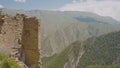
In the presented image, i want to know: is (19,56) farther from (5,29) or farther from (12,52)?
(5,29)

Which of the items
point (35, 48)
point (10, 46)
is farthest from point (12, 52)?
point (35, 48)

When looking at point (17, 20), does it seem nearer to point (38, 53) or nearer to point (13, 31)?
point (13, 31)

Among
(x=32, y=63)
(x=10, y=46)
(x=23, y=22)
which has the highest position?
(x=23, y=22)

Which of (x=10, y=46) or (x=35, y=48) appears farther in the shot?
(x=35, y=48)

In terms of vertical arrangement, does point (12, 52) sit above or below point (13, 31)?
below

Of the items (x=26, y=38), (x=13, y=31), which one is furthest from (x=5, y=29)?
(x=26, y=38)

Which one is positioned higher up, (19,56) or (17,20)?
(17,20)
